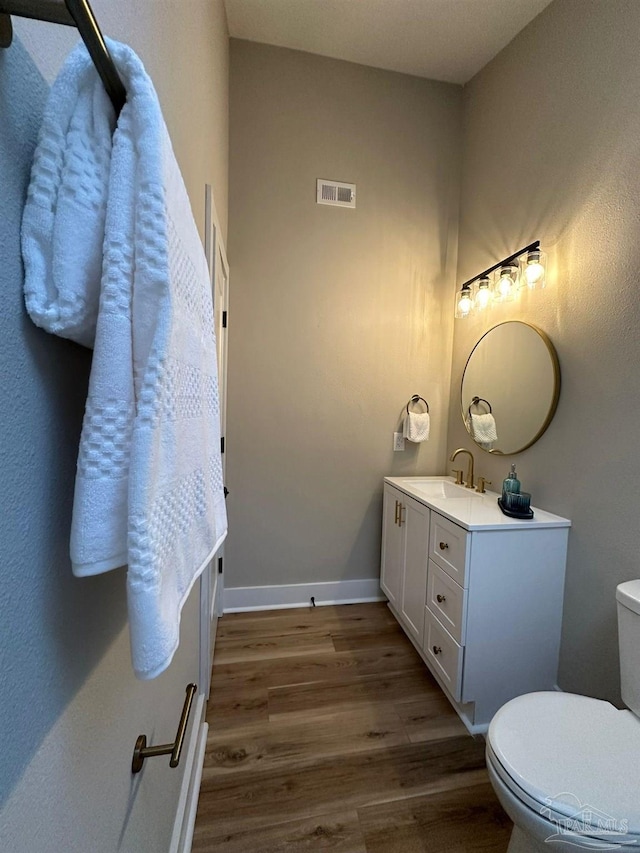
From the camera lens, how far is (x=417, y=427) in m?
2.35

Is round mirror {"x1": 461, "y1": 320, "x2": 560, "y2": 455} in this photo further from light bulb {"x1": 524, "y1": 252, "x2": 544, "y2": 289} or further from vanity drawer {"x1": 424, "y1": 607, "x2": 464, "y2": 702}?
vanity drawer {"x1": 424, "y1": 607, "x2": 464, "y2": 702}

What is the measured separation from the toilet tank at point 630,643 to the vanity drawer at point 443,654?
0.52 m

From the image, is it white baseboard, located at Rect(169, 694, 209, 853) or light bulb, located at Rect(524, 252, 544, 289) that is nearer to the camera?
white baseboard, located at Rect(169, 694, 209, 853)

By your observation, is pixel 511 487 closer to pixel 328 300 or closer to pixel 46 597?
pixel 328 300

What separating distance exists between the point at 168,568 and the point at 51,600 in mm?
114

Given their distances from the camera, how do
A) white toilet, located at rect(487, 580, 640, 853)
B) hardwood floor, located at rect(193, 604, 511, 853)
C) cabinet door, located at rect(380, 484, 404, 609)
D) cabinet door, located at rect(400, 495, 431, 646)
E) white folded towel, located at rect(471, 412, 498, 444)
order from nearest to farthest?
white toilet, located at rect(487, 580, 640, 853) → hardwood floor, located at rect(193, 604, 511, 853) → cabinet door, located at rect(400, 495, 431, 646) → white folded towel, located at rect(471, 412, 498, 444) → cabinet door, located at rect(380, 484, 404, 609)

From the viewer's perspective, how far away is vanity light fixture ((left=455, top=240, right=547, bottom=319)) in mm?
1696

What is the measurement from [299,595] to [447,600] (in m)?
1.09

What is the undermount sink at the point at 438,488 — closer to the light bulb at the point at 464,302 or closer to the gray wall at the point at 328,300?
the gray wall at the point at 328,300

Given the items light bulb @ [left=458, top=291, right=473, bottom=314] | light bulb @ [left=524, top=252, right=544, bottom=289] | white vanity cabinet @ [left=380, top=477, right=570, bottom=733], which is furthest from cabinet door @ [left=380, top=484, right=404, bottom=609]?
light bulb @ [left=524, top=252, right=544, bottom=289]

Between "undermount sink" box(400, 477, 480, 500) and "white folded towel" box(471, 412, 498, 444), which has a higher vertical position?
"white folded towel" box(471, 412, 498, 444)

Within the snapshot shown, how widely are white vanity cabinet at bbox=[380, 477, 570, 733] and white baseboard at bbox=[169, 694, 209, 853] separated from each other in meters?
1.00

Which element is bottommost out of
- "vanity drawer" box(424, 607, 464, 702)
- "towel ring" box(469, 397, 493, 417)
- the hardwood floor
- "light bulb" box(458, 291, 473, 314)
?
the hardwood floor

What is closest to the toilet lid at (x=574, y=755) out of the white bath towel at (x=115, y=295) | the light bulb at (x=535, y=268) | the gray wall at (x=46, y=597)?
the gray wall at (x=46, y=597)
